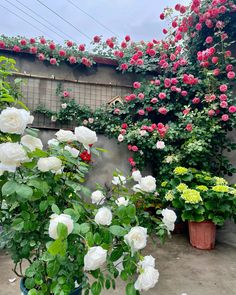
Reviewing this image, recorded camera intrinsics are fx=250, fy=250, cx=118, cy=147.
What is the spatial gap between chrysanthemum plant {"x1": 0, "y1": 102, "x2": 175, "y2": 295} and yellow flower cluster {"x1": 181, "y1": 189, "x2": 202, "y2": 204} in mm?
1473

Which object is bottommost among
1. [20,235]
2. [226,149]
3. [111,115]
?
[20,235]

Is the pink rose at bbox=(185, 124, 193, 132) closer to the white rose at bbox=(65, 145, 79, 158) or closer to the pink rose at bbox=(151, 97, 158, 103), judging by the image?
the pink rose at bbox=(151, 97, 158, 103)

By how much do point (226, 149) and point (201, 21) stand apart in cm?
166

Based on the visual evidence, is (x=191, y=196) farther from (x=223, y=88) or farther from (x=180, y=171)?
(x=223, y=88)

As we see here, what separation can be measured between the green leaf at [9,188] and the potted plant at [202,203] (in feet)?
6.60

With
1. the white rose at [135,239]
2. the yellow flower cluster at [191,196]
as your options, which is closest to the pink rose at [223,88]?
the yellow flower cluster at [191,196]

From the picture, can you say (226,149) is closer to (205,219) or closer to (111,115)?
(205,219)

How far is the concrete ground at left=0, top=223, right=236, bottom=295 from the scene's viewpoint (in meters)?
1.84

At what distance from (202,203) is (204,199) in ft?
0.26

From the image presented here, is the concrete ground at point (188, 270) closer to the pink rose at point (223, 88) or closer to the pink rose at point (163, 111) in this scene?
the pink rose at point (163, 111)

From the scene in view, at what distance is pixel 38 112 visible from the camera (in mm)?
3309

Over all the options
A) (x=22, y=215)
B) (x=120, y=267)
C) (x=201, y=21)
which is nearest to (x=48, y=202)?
(x=22, y=215)

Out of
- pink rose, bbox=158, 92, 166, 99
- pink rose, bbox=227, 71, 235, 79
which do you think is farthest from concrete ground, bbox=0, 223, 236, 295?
pink rose, bbox=227, 71, 235, 79

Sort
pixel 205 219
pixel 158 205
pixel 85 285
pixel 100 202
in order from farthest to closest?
pixel 158 205 < pixel 205 219 < pixel 100 202 < pixel 85 285
